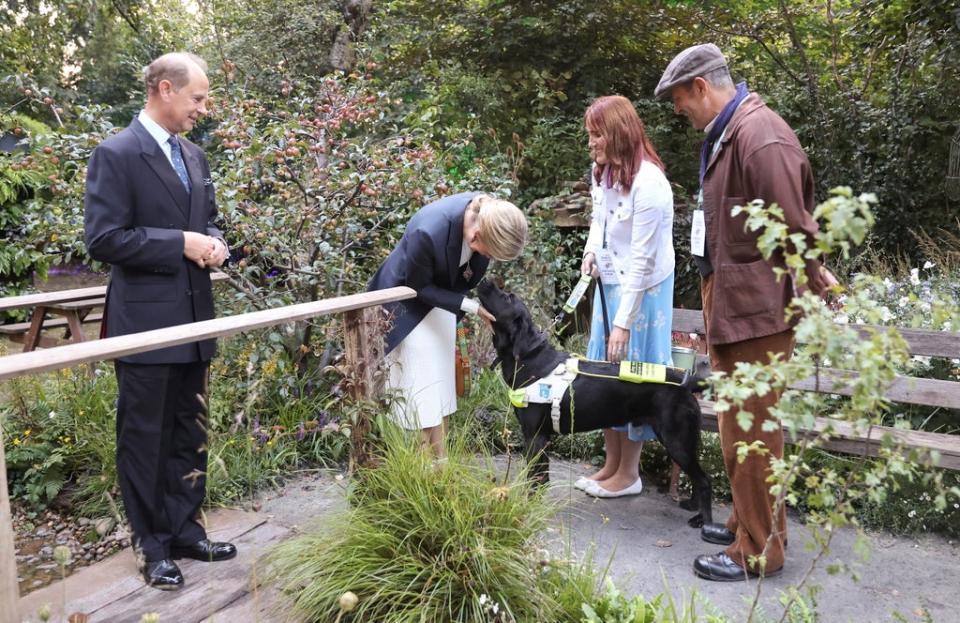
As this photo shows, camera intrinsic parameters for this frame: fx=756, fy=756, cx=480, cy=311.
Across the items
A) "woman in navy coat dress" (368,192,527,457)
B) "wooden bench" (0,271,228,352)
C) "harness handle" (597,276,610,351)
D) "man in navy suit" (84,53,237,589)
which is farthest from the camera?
"wooden bench" (0,271,228,352)

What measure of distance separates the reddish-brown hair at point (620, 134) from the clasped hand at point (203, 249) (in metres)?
1.67

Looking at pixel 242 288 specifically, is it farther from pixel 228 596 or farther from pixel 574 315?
pixel 574 315

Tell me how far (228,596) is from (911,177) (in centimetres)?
817

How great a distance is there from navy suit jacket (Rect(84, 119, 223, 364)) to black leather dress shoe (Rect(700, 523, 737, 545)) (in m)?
2.29

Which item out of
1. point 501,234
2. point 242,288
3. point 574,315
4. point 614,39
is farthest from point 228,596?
point 614,39

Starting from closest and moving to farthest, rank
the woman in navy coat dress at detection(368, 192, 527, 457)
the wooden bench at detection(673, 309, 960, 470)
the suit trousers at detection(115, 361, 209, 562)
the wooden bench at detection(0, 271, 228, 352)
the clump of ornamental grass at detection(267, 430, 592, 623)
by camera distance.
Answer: the clump of ornamental grass at detection(267, 430, 592, 623)
the suit trousers at detection(115, 361, 209, 562)
the woman in navy coat dress at detection(368, 192, 527, 457)
the wooden bench at detection(673, 309, 960, 470)
the wooden bench at detection(0, 271, 228, 352)

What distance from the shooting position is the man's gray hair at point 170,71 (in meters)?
2.69

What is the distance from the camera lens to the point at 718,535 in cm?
338

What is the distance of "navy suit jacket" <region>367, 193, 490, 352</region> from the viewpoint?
3215 millimetres

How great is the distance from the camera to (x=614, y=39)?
892 centimetres

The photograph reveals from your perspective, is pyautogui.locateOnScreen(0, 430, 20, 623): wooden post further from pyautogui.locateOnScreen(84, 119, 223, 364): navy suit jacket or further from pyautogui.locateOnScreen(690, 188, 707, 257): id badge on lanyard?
pyautogui.locateOnScreen(690, 188, 707, 257): id badge on lanyard

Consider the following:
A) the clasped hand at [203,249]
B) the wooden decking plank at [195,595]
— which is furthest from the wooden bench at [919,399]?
the clasped hand at [203,249]

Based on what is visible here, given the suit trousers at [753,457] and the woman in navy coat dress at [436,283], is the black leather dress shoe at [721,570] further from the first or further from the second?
the woman in navy coat dress at [436,283]

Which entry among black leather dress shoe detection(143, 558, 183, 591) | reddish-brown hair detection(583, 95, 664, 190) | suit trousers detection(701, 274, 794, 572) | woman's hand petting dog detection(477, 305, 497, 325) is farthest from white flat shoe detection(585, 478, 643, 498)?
black leather dress shoe detection(143, 558, 183, 591)
